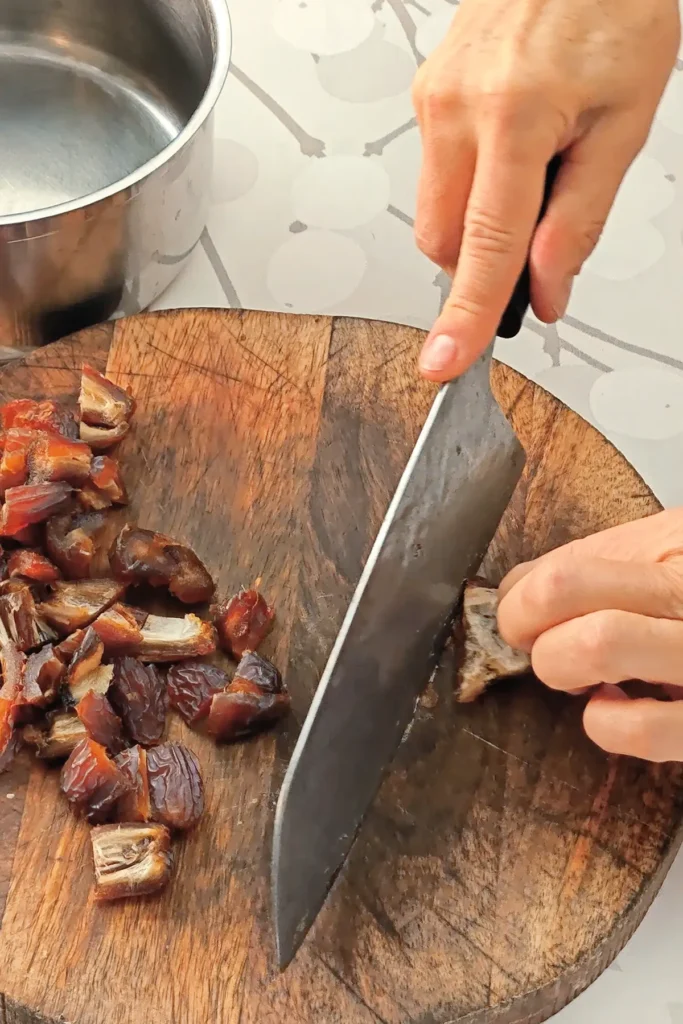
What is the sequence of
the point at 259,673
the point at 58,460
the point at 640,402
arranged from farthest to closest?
the point at 640,402 < the point at 58,460 < the point at 259,673

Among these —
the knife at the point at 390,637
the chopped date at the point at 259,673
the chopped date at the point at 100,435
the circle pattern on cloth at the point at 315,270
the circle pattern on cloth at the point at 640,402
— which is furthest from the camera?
the circle pattern on cloth at the point at 315,270

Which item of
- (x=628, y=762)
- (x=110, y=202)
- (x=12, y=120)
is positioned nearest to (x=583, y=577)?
(x=628, y=762)

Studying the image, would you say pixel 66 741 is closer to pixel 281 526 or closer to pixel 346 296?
pixel 281 526

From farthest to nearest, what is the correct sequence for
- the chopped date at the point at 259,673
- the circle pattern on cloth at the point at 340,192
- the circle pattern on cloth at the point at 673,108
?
the circle pattern on cloth at the point at 673,108 → the circle pattern on cloth at the point at 340,192 → the chopped date at the point at 259,673

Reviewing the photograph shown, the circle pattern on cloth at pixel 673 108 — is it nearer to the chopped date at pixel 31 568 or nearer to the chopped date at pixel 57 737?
the chopped date at pixel 31 568

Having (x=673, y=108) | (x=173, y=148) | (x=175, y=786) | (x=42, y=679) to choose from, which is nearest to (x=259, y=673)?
(x=175, y=786)

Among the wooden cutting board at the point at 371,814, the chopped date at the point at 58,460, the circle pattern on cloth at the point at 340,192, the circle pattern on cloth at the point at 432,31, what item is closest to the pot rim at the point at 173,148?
the wooden cutting board at the point at 371,814

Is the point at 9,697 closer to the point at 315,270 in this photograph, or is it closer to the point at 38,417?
the point at 38,417
